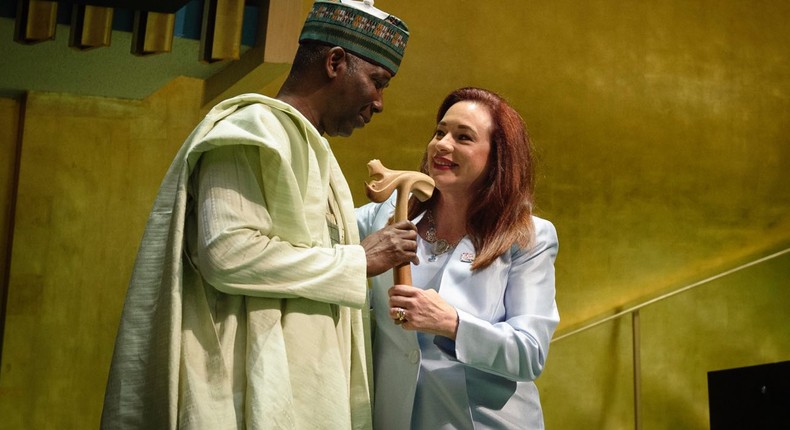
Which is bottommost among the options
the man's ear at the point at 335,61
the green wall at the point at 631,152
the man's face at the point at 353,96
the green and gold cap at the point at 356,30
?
the man's face at the point at 353,96

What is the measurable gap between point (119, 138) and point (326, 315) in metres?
2.35

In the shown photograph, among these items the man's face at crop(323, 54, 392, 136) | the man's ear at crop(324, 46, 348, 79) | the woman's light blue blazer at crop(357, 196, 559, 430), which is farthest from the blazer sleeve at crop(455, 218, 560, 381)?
the man's ear at crop(324, 46, 348, 79)

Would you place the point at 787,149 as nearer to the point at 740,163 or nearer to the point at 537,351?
the point at 740,163

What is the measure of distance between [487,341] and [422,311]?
0.51 ft

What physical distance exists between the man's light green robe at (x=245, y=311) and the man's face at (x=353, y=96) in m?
0.15

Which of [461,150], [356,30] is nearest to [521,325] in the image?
[461,150]

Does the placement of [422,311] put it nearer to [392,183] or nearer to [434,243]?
[392,183]

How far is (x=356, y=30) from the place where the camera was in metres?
2.32

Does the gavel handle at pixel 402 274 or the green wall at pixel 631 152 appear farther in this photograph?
the green wall at pixel 631 152

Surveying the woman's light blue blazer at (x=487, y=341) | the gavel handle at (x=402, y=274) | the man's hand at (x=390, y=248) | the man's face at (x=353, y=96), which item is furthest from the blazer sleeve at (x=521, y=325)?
the man's face at (x=353, y=96)

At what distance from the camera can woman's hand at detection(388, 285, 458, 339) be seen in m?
2.30

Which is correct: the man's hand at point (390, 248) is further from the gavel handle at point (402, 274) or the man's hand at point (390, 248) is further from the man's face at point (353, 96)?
the man's face at point (353, 96)

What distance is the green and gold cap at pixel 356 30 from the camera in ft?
7.60

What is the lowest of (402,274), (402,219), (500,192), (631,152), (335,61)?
(402,274)
